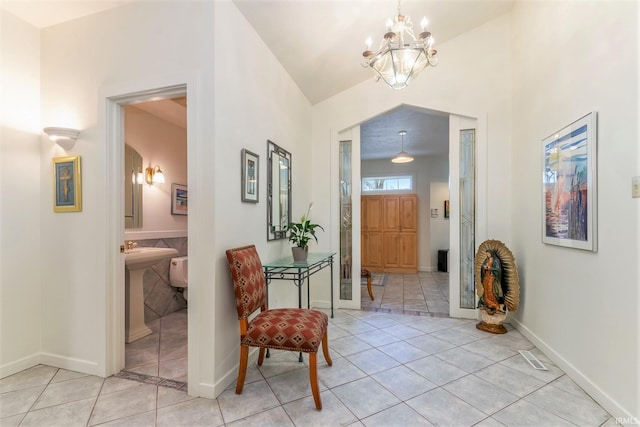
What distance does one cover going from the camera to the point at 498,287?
9.78 feet

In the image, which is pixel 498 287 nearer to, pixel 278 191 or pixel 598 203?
pixel 598 203

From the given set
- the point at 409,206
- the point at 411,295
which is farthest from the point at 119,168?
the point at 409,206

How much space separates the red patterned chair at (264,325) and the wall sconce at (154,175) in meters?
2.18

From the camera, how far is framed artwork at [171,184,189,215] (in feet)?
12.9

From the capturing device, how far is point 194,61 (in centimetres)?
197

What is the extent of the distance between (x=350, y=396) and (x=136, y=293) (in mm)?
2321

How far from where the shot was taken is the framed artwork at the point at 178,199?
392cm

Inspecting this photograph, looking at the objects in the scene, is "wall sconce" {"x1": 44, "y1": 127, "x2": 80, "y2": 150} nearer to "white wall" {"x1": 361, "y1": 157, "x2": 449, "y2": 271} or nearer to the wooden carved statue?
the wooden carved statue

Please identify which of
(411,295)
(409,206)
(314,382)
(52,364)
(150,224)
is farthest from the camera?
(409,206)

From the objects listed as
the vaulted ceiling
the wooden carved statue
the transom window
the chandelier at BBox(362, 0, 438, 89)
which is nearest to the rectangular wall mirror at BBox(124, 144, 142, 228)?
the vaulted ceiling

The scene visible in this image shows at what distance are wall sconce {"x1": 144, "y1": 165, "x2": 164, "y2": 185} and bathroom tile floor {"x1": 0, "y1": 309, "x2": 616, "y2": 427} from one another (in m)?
2.08

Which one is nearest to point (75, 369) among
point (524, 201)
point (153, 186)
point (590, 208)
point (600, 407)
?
point (153, 186)

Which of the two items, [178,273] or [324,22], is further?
[178,273]

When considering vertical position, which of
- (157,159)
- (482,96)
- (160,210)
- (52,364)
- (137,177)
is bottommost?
(52,364)
